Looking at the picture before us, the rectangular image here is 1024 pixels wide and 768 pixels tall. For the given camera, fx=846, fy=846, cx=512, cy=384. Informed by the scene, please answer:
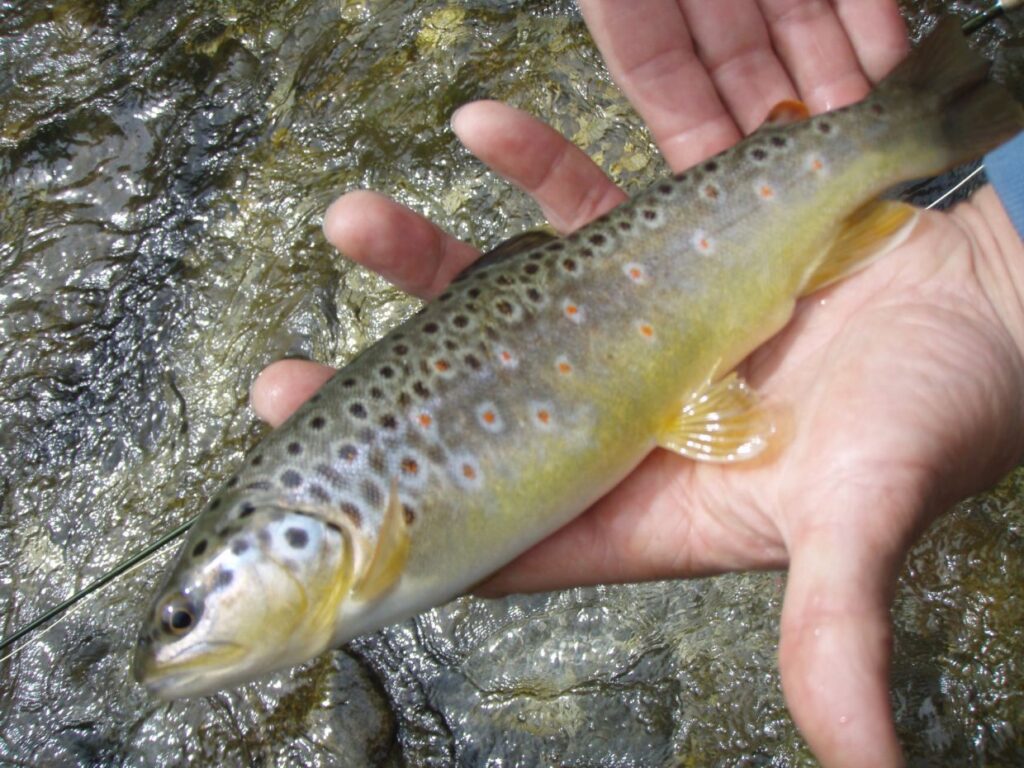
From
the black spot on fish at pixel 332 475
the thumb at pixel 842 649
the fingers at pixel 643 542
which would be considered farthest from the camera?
the fingers at pixel 643 542

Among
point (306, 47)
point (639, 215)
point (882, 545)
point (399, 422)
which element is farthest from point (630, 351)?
point (306, 47)

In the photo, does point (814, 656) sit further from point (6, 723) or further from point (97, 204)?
point (97, 204)

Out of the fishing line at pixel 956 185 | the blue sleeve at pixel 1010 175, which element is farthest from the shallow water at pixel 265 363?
the blue sleeve at pixel 1010 175

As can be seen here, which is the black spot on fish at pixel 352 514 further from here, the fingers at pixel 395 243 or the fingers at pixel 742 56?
the fingers at pixel 742 56

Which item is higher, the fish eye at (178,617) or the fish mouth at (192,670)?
the fish eye at (178,617)

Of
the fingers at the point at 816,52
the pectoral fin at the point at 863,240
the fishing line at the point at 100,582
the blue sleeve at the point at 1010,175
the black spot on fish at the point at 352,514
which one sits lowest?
the blue sleeve at the point at 1010,175

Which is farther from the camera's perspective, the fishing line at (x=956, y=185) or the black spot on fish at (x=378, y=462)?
the fishing line at (x=956, y=185)

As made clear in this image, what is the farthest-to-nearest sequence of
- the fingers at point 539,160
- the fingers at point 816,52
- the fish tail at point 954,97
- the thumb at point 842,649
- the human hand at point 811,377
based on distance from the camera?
1. the fingers at point 816,52
2. the fingers at point 539,160
3. the fish tail at point 954,97
4. the human hand at point 811,377
5. the thumb at point 842,649

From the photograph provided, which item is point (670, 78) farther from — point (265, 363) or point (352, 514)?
point (265, 363)
